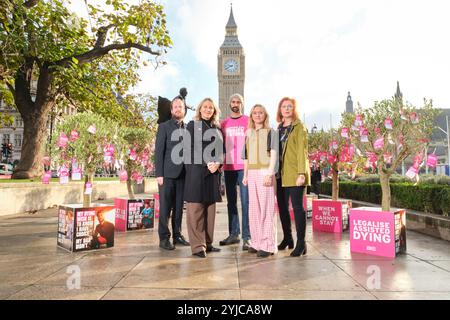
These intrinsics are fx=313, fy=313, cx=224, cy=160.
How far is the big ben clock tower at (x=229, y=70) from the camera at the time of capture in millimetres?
115062

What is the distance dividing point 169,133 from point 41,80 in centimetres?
919

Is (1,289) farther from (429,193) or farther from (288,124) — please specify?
(429,193)

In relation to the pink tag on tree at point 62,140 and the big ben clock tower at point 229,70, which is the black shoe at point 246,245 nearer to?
the pink tag on tree at point 62,140

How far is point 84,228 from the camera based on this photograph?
4.59 m

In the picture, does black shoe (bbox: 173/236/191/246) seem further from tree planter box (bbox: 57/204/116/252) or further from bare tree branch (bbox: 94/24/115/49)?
bare tree branch (bbox: 94/24/115/49)

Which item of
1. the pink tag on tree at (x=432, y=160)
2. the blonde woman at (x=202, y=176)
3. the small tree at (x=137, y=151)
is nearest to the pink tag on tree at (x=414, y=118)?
the pink tag on tree at (x=432, y=160)

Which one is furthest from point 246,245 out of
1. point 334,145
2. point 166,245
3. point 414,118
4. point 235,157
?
point 334,145

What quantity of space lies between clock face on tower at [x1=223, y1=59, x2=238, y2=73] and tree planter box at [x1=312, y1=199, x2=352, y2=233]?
115 m

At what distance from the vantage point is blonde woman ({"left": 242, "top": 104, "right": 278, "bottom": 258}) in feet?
14.3

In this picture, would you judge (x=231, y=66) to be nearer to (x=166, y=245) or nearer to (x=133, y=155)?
(x=133, y=155)

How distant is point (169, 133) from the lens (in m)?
5.01

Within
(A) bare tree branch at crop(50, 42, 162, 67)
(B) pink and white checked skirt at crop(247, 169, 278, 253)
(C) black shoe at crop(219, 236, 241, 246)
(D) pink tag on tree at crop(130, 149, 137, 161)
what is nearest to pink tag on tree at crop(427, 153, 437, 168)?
(B) pink and white checked skirt at crop(247, 169, 278, 253)

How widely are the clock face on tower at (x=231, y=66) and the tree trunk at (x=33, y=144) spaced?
110 meters

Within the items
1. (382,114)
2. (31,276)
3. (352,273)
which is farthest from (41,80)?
(352,273)
